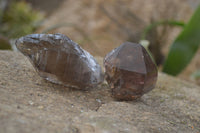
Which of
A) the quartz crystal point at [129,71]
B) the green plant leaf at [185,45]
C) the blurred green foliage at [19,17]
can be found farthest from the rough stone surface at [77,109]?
the blurred green foliage at [19,17]

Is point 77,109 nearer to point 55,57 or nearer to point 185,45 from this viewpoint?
point 55,57

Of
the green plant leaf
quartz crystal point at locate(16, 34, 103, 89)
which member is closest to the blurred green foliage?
the green plant leaf

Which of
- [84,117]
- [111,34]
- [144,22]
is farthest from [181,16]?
[84,117]

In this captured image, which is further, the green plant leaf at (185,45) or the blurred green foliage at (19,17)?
the blurred green foliage at (19,17)

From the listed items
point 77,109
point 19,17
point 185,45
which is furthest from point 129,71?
point 19,17

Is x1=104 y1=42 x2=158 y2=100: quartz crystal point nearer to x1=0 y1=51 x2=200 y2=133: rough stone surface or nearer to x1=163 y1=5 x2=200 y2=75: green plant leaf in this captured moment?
x1=0 y1=51 x2=200 y2=133: rough stone surface

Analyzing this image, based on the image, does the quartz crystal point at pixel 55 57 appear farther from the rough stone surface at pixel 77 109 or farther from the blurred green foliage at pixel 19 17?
the blurred green foliage at pixel 19 17
